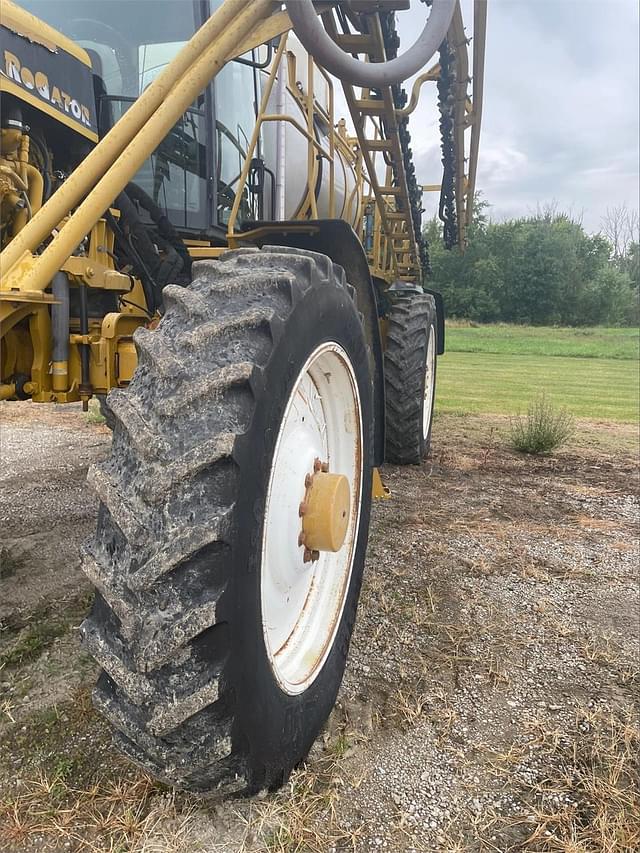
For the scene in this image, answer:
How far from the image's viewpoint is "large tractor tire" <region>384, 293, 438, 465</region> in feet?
16.2

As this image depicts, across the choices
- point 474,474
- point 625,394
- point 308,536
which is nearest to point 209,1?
point 308,536

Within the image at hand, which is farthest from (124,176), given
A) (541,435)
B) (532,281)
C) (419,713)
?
(532,281)

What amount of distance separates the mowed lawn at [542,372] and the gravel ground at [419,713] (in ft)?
19.9

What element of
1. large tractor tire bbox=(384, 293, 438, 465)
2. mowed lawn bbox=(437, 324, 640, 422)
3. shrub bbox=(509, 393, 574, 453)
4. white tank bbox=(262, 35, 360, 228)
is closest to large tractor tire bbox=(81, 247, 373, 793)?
white tank bbox=(262, 35, 360, 228)

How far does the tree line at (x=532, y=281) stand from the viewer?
3984cm

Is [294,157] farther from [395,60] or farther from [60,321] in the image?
[60,321]

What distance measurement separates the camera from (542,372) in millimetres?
16094

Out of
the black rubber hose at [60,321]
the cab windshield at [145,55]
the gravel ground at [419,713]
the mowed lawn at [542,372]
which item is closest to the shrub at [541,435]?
the gravel ground at [419,713]

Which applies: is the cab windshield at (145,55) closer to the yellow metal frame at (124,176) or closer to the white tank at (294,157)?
the yellow metal frame at (124,176)

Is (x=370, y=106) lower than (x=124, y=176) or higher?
higher

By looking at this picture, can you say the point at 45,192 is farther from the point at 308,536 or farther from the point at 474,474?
the point at 474,474

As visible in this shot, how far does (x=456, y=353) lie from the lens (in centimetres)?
2164

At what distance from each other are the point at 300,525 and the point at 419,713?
77 centimetres

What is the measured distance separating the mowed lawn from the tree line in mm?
9783
